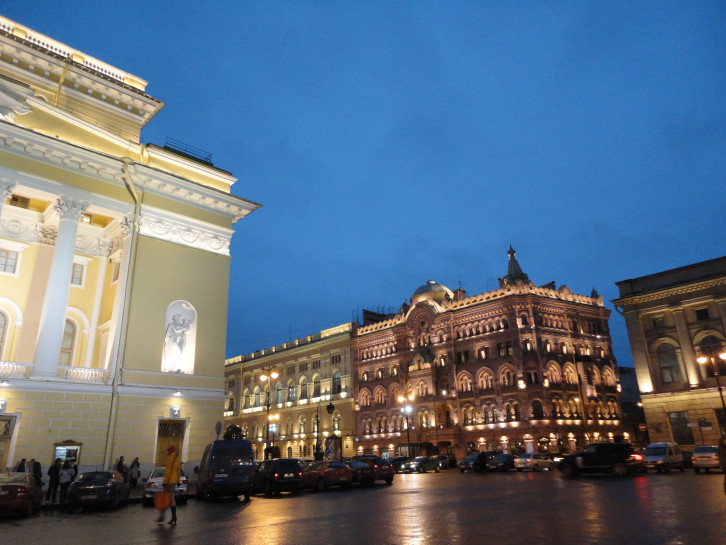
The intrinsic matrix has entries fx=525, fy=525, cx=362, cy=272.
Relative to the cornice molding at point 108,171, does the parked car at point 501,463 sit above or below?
below

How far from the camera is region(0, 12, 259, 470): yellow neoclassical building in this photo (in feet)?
72.7

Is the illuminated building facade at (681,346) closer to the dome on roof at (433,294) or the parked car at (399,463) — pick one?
the parked car at (399,463)

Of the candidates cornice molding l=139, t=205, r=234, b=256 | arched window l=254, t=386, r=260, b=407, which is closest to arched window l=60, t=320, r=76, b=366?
cornice molding l=139, t=205, r=234, b=256

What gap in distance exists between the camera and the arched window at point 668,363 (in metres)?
40.8

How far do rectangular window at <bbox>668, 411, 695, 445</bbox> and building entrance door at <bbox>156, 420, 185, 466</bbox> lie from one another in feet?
118

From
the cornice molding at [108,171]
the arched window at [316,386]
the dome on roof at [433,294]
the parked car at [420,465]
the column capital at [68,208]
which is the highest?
the dome on roof at [433,294]

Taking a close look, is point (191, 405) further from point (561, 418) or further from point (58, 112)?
point (561, 418)

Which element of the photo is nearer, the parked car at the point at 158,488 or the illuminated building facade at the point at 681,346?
the parked car at the point at 158,488

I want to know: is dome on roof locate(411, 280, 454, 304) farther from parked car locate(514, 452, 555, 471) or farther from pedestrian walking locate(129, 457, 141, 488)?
pedestrian walking locate(129, 457, 141, 488)

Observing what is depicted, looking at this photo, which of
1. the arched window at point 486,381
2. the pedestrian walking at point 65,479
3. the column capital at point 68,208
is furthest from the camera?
the arched window at point 486,381

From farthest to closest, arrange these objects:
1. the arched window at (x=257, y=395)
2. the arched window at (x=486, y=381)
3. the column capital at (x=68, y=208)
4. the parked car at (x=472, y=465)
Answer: the arched window at (x=257, y=395) → the arched window at (x=486, y=381) → the parked car at (x=472, y=465) → the column capital at (x=68, y=208)

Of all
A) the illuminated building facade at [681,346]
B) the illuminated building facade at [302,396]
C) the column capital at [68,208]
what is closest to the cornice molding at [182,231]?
the column capital at [68,208]

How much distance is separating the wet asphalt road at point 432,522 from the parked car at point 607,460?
8.91 meters

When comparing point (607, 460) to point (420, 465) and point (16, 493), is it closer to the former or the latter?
point (420, 465)
